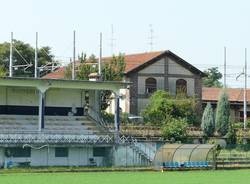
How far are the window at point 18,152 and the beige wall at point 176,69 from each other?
103 feet

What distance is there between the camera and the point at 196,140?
72938 mm

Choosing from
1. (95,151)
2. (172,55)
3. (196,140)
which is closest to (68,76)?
(172,55)

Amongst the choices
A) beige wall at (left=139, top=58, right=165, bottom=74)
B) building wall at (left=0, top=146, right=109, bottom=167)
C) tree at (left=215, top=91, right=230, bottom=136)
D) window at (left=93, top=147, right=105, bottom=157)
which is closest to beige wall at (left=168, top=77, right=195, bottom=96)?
beige wall at (left=139, top=58, right=165, bottom=74)

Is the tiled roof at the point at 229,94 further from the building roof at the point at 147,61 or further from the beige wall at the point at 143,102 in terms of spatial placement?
the beige wall at the point at 143,102

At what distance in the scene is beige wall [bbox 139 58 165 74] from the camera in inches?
3393

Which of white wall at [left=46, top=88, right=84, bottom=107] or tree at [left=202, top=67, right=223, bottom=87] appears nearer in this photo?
white wall at [left=46, top=88, right=84, bottom=107]

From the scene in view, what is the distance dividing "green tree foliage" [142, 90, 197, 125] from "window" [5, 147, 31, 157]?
67.2 ft

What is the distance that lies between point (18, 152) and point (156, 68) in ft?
101

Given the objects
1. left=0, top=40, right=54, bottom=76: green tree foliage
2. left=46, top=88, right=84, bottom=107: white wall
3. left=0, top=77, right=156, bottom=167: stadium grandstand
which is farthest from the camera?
left=0, top=40, right=54, bottom=76: green tree foliage

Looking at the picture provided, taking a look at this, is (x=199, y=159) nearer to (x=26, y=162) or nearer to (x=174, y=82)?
(x=26, y=162)

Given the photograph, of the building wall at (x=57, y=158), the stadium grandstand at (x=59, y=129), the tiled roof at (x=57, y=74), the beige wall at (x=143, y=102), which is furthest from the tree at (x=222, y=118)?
the tiled roof at (x=57, y=74)

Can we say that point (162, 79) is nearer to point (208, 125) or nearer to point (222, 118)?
point (222, 118)

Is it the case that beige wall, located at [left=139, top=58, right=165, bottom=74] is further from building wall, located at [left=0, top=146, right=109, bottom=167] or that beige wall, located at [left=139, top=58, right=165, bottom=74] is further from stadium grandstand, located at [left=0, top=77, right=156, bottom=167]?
building wall, located at [left=0, top=146, right=109, bottom=167]

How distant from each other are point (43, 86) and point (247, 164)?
16230 millimetres
